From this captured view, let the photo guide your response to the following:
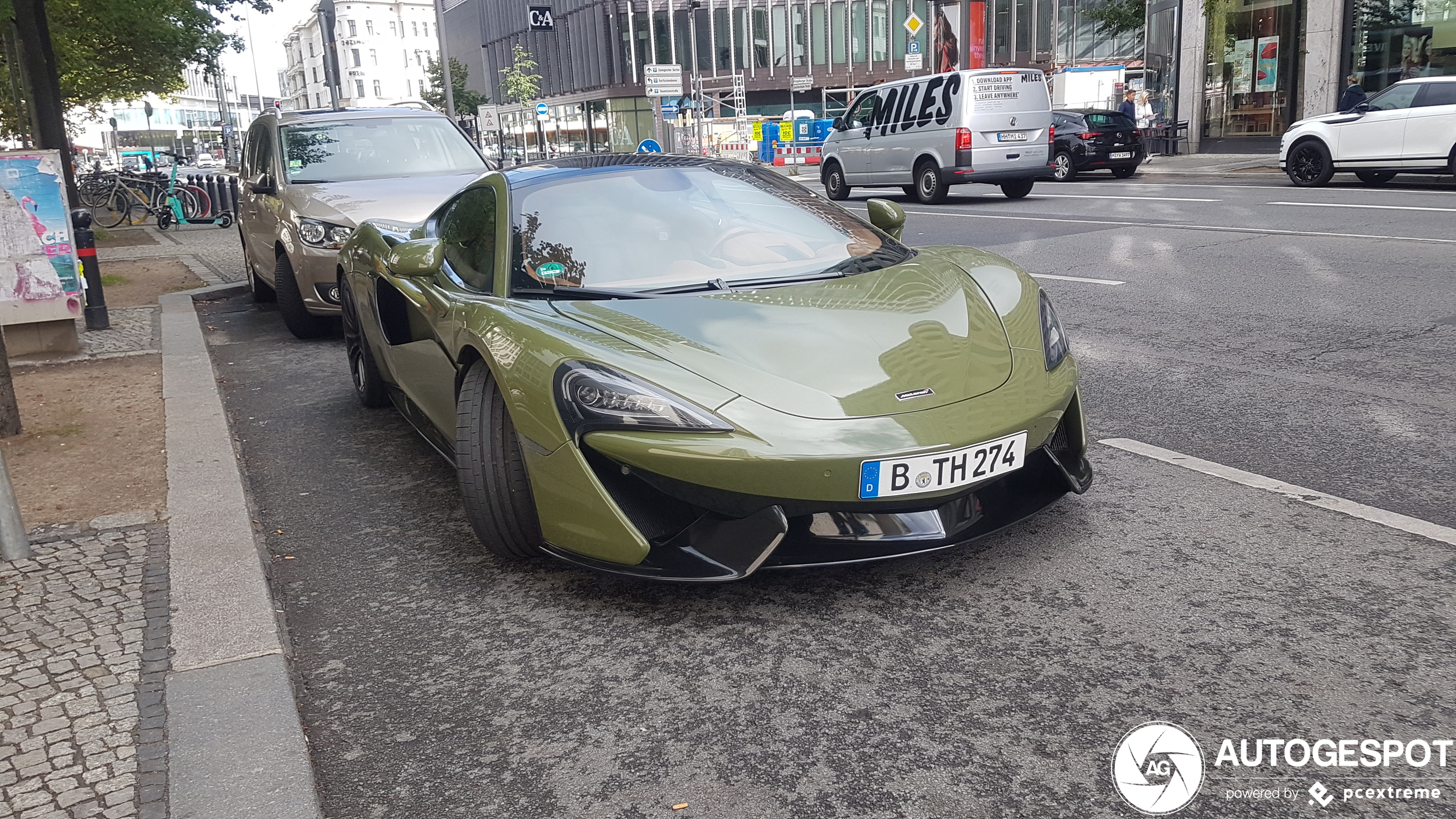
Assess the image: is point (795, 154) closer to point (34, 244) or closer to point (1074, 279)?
point (1074, 279)

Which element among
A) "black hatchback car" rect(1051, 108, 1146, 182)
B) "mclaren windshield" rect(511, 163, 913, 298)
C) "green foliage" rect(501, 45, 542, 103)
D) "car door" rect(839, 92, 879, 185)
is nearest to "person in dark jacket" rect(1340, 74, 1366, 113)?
"black hatchback car" rect(1051, 108, 1146, 182)

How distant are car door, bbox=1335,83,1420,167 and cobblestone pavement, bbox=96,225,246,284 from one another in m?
15.3

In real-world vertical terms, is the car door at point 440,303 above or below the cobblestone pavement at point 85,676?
above

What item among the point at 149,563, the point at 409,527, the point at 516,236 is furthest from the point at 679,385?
the point at 149,563

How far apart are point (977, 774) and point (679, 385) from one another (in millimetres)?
1314

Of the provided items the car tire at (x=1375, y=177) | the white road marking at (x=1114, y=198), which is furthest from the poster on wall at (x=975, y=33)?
the car tire at (x=1375, y=177)

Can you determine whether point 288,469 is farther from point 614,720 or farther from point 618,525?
point 614,720

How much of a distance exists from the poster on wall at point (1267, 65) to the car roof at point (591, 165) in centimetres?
2445

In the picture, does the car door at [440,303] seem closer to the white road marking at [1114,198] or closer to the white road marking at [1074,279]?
the white road marking at [1074,279]

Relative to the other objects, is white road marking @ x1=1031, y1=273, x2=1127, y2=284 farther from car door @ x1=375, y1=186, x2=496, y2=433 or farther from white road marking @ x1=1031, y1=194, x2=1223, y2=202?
white road marking @ x1=1031, y1=194, x2=1223, y2=202

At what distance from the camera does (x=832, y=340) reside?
3.48 metres

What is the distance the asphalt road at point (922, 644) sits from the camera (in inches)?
99.3

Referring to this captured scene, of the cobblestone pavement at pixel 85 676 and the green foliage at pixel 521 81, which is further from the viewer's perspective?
the green foliage at pixel 521 81

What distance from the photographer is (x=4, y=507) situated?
4.03 metres
